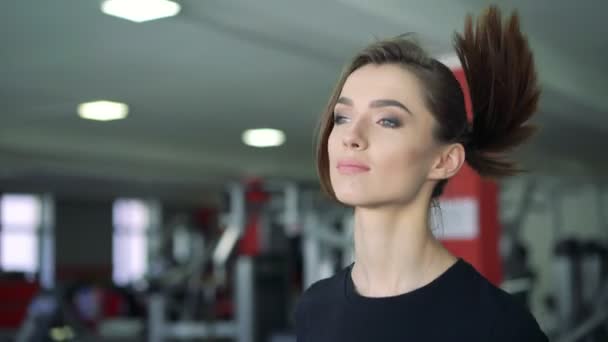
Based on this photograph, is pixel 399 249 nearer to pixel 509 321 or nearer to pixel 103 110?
pixel 509 321

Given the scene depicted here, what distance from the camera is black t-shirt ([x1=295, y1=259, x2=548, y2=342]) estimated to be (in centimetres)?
76

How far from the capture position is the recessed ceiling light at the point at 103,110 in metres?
4.13

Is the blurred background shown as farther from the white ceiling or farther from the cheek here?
the cheek

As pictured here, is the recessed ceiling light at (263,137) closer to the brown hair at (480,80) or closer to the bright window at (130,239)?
the brown hair at (480,80)

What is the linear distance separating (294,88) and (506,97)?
121 inches

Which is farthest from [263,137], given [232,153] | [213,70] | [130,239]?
[130,239]

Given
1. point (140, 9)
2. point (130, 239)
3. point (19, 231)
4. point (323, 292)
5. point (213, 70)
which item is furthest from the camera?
point (130, 239)

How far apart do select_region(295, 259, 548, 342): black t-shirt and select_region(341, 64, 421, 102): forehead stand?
19 cm

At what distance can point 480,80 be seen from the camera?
0.85 metres

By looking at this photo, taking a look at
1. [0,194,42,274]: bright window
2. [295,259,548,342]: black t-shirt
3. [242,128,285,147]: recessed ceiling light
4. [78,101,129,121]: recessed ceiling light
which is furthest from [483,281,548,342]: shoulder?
[0,194,42,274]: bright window

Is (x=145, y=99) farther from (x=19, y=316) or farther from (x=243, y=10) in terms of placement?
(x=19, y=316)

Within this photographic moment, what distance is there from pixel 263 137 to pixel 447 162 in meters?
4.68

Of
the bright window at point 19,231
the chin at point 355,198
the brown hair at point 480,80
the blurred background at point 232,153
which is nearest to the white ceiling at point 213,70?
the blurred background at point 232,153

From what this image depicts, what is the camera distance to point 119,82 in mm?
3615
